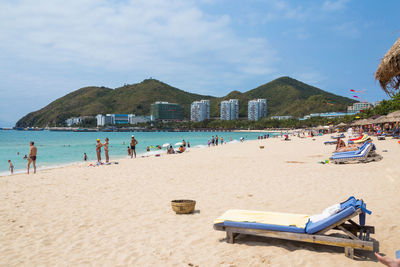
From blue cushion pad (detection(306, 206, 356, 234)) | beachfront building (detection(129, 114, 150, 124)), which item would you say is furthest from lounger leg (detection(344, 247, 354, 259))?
beachfront building (detection(129, 114, 150, 124))

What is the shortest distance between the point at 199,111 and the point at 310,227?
7491 inches

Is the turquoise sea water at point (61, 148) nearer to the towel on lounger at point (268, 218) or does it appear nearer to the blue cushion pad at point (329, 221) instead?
the towel on lounger at point (268, 218)

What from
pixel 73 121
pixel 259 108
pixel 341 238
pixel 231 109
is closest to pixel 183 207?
pixel 341 238

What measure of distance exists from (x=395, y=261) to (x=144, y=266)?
2720 millimetres

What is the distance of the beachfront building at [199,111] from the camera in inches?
7589

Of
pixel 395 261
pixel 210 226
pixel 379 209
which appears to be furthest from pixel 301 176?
pixel 395 261

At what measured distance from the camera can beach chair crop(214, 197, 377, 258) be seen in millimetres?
3691

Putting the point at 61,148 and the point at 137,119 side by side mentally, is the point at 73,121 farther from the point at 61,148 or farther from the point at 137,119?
the point at 61,148

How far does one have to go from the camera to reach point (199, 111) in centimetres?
19350

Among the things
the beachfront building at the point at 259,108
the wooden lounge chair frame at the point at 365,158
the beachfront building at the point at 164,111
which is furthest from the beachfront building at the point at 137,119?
the wooden lounge chair frame at the point at 365,158

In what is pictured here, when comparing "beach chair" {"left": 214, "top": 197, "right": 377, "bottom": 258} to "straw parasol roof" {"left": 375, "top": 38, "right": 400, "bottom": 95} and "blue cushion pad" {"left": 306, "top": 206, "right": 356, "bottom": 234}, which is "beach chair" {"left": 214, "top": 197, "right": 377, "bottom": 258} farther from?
"straw parasol roof" {"left": 375, "top": 38, "right": 400, "bottom": 95}

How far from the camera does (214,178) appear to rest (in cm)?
1001

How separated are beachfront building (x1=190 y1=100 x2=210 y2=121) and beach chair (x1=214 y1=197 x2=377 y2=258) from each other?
619 feet

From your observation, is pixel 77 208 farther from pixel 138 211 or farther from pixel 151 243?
pixel 151 243
